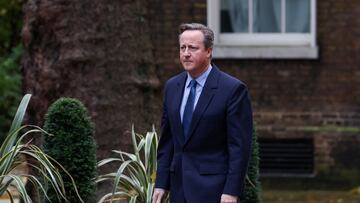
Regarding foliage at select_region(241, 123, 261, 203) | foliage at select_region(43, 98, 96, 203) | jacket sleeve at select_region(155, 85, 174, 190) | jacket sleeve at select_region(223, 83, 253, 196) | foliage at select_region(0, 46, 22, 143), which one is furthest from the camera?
foliage at select_region(0, 46, 22, 143)

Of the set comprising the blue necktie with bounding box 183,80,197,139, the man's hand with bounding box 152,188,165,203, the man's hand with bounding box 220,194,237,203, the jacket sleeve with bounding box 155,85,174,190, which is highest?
the blue necktie with bounding box 183,80,197,139

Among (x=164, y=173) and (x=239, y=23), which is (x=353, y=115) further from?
(x=164, y=173)

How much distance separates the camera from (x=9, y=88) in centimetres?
1625

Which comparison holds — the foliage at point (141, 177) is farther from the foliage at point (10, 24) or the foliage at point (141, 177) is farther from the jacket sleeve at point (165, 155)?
the foliage at point (10, 24)

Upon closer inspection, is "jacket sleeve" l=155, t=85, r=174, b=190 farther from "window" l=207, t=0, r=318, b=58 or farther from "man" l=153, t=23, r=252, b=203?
"window" l=207, t=0, r=318, b=58

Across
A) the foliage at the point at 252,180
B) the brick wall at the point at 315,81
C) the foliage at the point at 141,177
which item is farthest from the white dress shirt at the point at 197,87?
the brick wall at the point at 315,81

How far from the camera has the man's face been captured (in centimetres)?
631

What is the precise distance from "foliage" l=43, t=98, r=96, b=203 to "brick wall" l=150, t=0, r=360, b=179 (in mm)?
6184

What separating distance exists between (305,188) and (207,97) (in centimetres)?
752

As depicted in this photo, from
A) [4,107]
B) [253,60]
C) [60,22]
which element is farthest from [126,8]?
[4,107]

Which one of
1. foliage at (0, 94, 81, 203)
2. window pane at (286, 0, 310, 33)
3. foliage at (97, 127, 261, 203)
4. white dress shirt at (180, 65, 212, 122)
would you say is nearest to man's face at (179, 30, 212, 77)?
white dress shirt at (180, 65, 212, 122)

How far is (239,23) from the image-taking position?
14430 millimetres

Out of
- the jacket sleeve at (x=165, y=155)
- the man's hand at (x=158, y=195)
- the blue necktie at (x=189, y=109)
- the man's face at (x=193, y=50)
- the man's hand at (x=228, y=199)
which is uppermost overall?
the man's face at (x=193, y=50)

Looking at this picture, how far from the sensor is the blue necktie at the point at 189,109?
6.47 m
